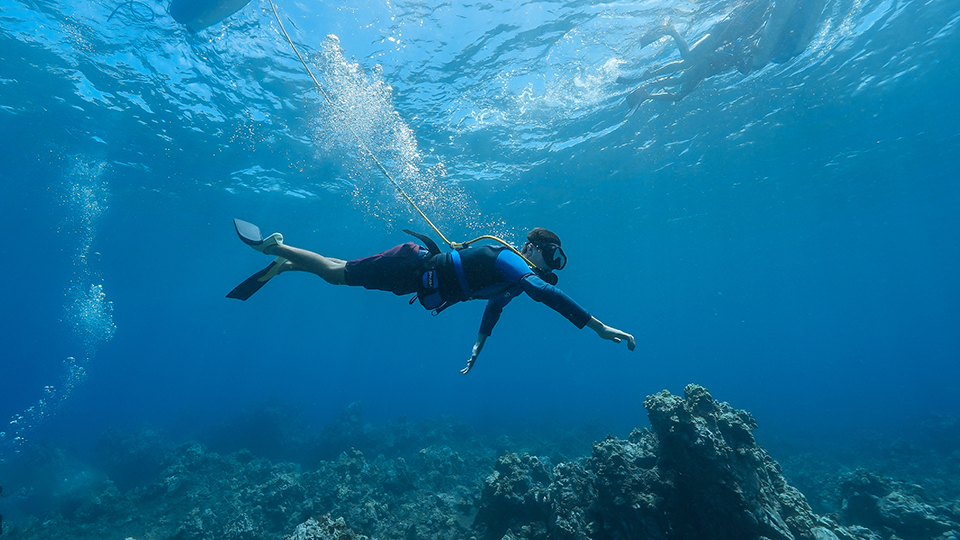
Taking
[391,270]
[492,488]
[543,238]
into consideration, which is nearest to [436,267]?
[391,270]

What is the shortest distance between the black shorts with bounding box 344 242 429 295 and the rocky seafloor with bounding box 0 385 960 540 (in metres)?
3.05

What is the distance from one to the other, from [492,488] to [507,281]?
470 centimetres

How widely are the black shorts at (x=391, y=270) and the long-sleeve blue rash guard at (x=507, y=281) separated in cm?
64

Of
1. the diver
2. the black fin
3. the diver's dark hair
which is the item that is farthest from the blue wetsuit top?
the black fin

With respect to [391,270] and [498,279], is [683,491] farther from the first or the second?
[391,270]

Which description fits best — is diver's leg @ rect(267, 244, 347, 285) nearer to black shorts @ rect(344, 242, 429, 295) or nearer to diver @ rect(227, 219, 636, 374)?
diver @ rect(227, 219, 636, 374)

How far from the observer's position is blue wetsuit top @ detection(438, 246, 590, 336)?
3627 millimetres

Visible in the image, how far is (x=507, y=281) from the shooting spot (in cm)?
438

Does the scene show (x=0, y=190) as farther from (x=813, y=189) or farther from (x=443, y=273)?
(x=813, y=189)

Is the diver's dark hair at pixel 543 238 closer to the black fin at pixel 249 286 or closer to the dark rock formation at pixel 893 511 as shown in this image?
the black fin at pixel 249 286

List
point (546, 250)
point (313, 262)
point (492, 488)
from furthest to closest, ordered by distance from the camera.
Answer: point (492, 488), point (313, 262), point (546, 250)

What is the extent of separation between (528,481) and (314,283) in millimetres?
50054

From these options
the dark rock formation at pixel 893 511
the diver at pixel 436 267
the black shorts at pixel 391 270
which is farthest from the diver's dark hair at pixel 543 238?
the dark rock formation at pixel 893 511

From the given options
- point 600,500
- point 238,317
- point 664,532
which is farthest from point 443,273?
point 238,317
